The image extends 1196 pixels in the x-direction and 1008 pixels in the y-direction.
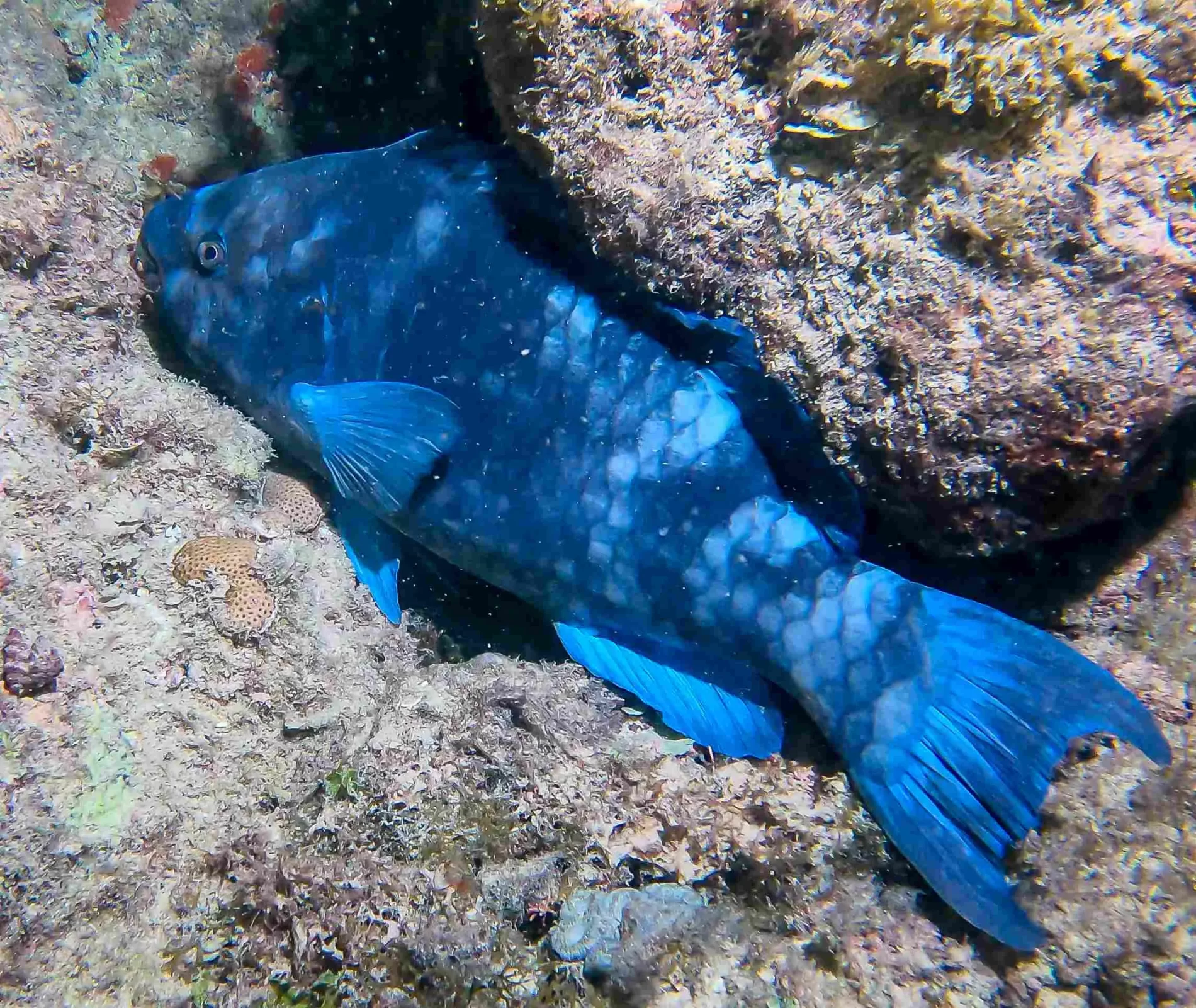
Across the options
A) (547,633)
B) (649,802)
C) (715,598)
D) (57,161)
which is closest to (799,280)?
(715,598)

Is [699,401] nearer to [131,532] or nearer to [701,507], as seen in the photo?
[701,507]

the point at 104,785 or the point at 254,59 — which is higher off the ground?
the point at 254,59

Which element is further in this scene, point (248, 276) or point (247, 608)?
point (248, 276)

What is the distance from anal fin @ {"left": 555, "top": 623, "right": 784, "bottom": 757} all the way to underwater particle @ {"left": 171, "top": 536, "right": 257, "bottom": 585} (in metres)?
1.14

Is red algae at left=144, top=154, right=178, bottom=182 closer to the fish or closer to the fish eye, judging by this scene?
the fish

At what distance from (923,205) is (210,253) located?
2698 millimetres

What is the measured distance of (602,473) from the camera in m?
2.52

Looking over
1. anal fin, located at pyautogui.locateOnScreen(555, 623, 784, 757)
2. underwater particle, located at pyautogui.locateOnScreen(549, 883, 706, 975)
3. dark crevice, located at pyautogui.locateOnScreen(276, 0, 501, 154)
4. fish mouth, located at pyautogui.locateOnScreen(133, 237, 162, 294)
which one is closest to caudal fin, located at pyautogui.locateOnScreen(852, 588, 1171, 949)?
anal fin, located at pyautogui.locateOnScreen(555, 623, 784, 757)

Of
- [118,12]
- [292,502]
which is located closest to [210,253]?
[292,502]

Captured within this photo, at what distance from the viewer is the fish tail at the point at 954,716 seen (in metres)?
2.03

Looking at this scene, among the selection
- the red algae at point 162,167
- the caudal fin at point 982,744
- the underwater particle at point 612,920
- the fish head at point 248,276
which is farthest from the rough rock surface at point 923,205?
the red algae at point 162,167

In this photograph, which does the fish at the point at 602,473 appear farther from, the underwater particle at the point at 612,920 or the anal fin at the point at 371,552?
the underwater particle at the point at 612,920

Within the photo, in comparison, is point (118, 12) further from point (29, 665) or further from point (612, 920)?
point (612, 920)

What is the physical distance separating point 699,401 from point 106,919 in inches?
95.0
